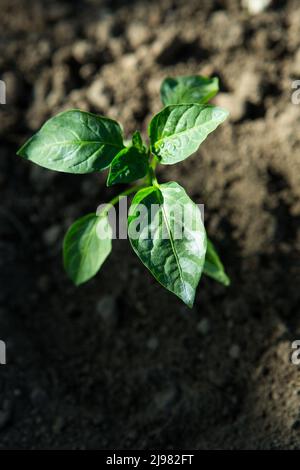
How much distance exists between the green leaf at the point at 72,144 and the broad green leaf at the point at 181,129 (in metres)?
0.13

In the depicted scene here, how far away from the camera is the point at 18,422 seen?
1.94 meters

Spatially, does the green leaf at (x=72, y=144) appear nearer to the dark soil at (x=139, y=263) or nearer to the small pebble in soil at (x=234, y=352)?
the dark soil at (x=139, y=263)

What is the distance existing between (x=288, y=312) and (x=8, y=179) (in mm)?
1171

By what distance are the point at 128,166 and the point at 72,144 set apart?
0.53ft

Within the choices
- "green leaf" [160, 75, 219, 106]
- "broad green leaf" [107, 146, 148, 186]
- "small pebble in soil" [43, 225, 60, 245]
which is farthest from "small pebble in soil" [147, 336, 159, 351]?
"green leaf" [160, 75, 219, 106]

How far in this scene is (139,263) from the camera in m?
2.17

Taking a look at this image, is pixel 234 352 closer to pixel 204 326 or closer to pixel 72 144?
pixel 204 326

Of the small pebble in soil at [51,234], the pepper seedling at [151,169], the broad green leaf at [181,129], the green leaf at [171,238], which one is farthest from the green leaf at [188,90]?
the small pebble in soil at [51,234]

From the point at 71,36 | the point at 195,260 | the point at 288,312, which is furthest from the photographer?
A: the point at 71,36

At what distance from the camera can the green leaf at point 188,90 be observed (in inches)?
74.3

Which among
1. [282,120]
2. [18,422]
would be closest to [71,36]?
[282,120]

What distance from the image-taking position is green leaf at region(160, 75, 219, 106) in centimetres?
189

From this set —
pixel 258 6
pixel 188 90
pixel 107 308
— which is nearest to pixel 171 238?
pixel 188 90

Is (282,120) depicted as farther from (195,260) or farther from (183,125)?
(195,260)
